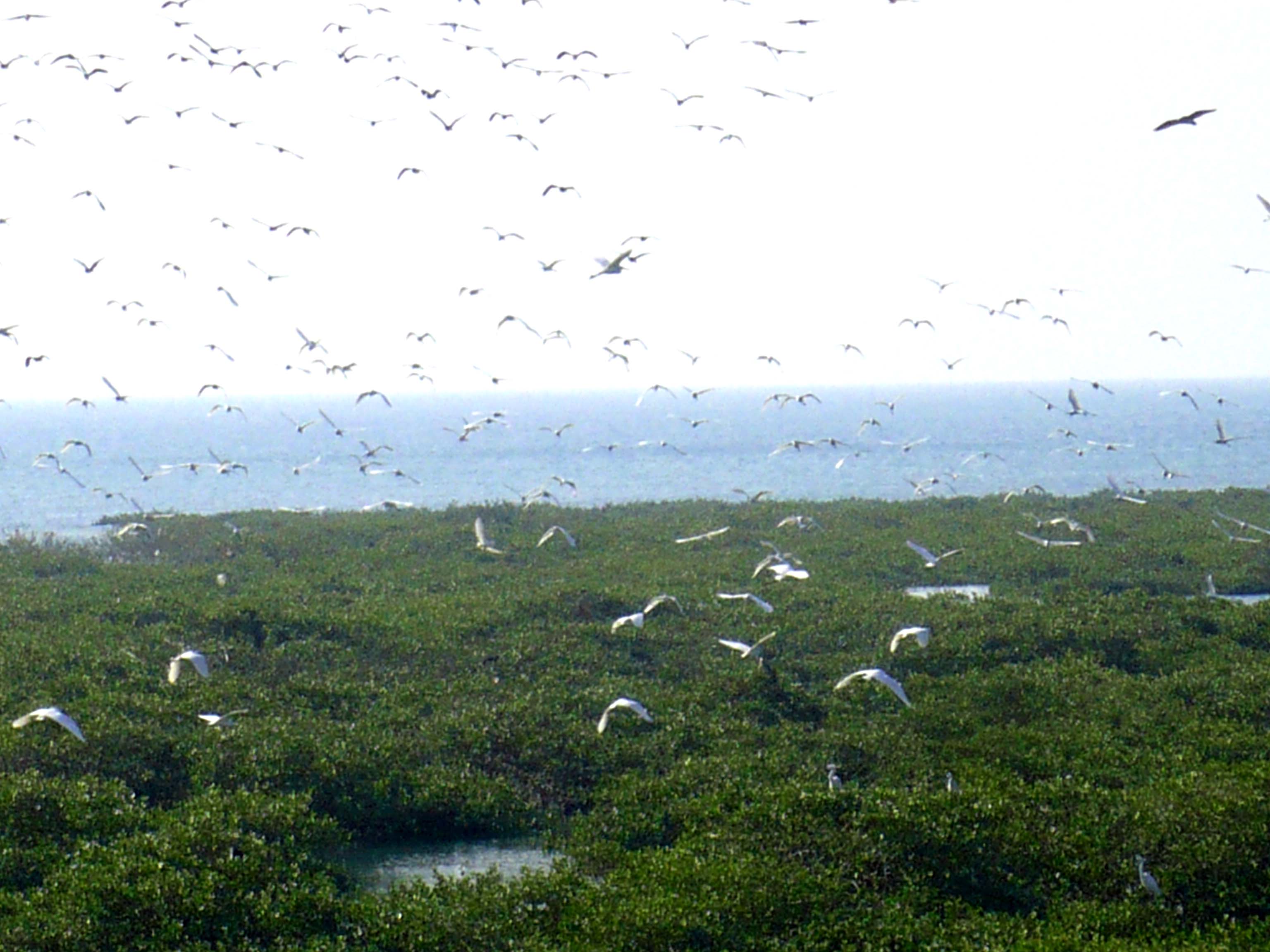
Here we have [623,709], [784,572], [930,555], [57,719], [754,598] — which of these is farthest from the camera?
[930,555]

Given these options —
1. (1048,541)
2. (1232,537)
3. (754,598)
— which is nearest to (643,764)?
(754,598)

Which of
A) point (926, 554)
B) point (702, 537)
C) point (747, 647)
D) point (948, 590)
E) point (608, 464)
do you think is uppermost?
point (926, 554)

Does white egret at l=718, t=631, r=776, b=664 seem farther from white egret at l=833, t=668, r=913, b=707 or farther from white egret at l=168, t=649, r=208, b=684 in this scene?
white egret at l=168, t=649, r=208, b=684

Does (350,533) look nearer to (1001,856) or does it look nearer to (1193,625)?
(1193,625)

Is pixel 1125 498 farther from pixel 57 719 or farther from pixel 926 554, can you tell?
pixel 57 719

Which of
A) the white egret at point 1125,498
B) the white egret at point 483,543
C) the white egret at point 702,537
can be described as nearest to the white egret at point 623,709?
the white egret at point 483,543

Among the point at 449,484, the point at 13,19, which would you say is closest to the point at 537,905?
the point at 13,19
